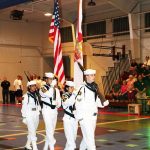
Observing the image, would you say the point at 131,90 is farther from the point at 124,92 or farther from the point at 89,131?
the point at 89,131

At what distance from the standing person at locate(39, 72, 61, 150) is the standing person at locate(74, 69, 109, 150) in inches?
33.6

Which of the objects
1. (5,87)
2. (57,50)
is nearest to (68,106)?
(57,50)

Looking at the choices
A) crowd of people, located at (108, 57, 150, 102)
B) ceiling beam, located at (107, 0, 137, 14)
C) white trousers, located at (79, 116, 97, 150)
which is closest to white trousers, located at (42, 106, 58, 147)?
white trousers, located at (79, 116, 97, 150)

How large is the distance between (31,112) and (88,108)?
1.72 meters

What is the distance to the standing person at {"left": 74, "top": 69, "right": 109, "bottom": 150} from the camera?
7.37 m

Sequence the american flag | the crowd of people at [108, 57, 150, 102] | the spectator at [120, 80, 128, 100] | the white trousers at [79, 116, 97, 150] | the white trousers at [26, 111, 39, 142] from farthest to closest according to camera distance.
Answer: the spectator at [120, 80, 128, 100], the crowd of people at [108, 57, 150, 102], the american flag, the white trousers at [26, 111, 39, 142], the white trousers at [79, 116, 97, 150]

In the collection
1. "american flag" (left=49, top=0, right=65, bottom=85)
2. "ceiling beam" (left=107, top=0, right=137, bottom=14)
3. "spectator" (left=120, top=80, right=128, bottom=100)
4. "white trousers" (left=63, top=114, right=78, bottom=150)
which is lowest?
"white trousers" (left=63, top=114, right=78, bottom=150)

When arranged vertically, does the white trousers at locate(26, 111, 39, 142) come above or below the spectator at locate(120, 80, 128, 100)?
below

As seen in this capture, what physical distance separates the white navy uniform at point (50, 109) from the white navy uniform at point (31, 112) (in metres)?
0.34

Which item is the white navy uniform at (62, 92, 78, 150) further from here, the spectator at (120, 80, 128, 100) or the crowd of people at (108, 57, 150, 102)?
the spectator at (120, 80, 128, 100)

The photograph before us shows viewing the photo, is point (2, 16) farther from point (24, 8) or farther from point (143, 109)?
point (143, 109)

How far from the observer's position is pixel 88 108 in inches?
294

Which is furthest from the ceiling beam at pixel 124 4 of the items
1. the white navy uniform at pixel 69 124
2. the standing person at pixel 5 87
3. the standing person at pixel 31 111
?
the white navy uniform at pixel 69 124

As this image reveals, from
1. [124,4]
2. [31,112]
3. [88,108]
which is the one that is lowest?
[31,112]
